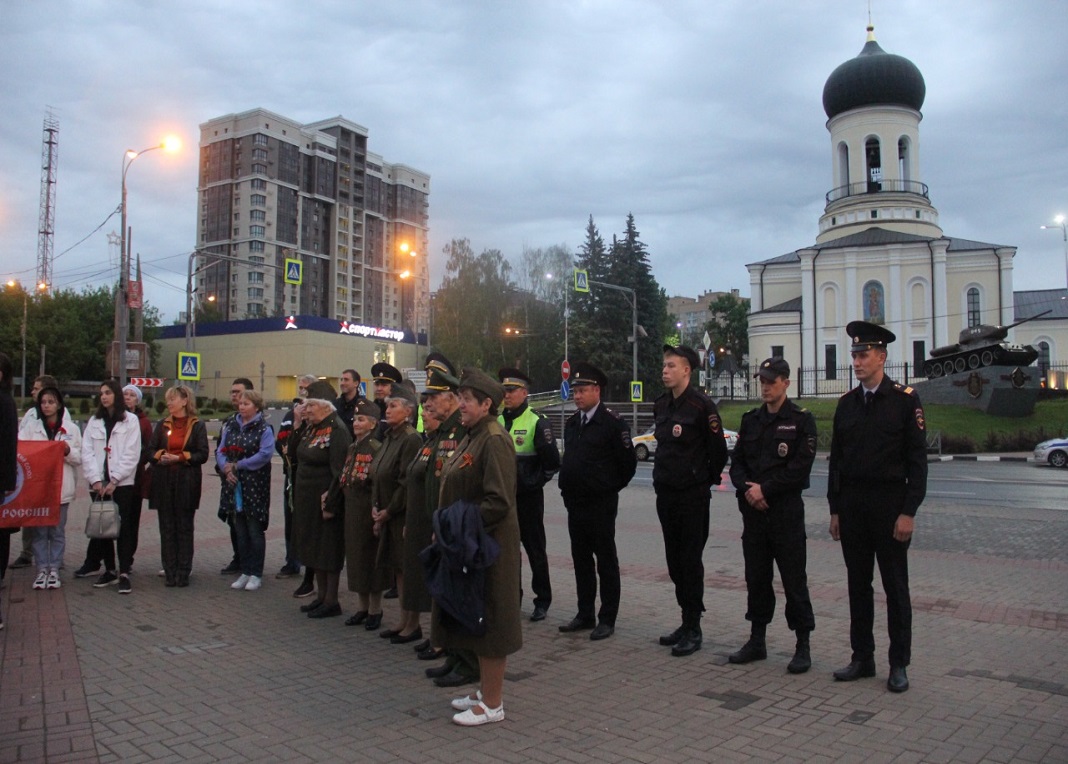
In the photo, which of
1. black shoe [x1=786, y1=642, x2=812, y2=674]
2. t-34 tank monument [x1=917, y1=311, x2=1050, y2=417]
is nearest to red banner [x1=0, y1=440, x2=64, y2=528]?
black shoe [x1=786, y1=642, x2=812, y2=674]

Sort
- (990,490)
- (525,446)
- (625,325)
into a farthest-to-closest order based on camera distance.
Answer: (625,325)
(990,490)
(525,446)

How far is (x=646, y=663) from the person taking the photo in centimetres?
575

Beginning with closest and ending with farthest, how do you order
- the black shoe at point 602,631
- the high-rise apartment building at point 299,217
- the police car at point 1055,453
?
the black shoe at point 602,631 < the police car at point 1055,453 < the high-rise apartment building at point 299,217

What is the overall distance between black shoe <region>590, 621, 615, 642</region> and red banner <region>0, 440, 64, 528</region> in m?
4.96

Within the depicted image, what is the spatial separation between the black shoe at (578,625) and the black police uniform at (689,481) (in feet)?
2.92

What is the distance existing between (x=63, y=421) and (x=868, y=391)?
24.5 feet

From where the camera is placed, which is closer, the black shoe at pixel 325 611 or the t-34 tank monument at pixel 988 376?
the black shoe at pixel 325 611

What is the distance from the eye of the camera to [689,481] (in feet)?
19.6

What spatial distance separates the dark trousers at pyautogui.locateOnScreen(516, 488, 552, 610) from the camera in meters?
7.06

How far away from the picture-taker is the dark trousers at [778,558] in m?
5.59

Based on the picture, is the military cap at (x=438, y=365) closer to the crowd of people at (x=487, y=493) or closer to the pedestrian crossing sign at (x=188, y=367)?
the crowd of people at (x=487, y=493)

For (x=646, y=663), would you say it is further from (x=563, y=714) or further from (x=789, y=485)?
(x=789, y=485)

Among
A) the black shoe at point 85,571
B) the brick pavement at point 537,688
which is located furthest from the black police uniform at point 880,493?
the black shoe at point 85,571

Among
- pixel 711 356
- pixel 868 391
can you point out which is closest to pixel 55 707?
pixel 868 391
